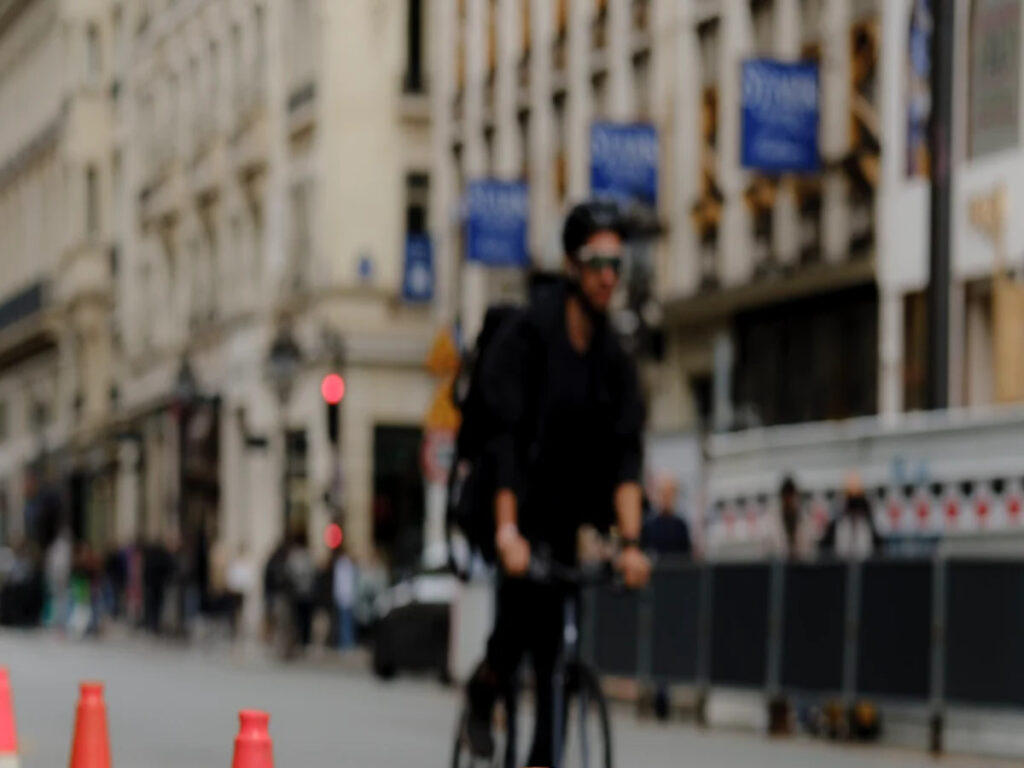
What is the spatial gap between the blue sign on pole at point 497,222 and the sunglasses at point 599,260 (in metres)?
33.5

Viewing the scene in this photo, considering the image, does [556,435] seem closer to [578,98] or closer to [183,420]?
[578,98]

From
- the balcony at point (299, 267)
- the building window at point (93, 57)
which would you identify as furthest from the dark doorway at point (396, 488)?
the building window at point (93, 57)

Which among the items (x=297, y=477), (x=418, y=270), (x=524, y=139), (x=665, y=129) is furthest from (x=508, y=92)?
(x=665, y=129)

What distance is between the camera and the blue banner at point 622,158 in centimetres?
3634

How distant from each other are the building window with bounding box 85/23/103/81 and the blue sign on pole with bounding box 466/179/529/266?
3834cm

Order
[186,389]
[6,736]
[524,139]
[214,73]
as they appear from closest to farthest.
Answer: [6,736] < [524,139] < [186,389] < [214,73]

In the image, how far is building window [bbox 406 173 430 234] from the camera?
179ft

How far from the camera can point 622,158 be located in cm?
3688

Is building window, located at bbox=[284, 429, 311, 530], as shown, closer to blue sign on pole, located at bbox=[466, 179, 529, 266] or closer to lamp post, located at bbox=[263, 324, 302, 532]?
lamp post, located at bbox=[263, 324, 302, 532]

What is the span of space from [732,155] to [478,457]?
28.5 metres

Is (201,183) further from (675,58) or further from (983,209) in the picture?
(983,209)

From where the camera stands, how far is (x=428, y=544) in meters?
50.4

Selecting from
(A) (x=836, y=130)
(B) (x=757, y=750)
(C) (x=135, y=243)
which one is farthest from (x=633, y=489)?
(C) (x=135, y=243)

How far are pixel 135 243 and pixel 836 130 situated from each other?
42.1 meters
